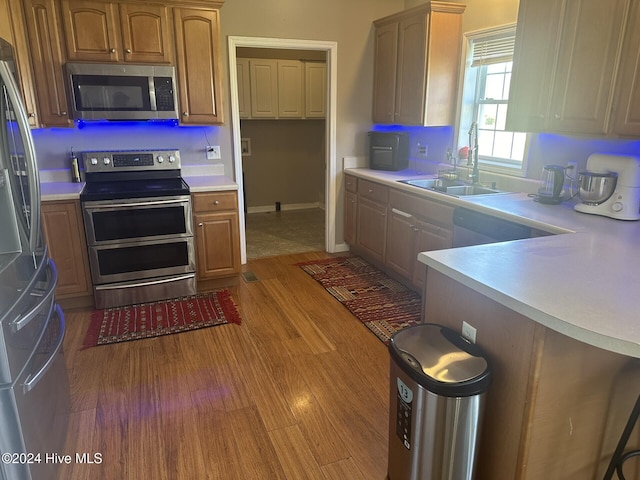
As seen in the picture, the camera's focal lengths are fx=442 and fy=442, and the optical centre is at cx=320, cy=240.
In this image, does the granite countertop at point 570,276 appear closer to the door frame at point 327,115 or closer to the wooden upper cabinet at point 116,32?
the door frame at point 327,115

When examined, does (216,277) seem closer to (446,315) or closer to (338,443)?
(338,443)

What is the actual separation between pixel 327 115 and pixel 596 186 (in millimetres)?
2699

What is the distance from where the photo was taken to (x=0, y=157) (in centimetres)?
157

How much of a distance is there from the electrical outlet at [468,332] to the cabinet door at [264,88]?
502 cm

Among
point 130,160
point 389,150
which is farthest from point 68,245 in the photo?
point 389,150

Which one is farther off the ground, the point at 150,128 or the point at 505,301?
the point at 150,128

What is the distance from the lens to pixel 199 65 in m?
3.62

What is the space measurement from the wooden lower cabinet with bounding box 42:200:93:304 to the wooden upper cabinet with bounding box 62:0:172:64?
114 cm

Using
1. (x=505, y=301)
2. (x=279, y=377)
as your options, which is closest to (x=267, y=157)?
(x=279, y=377)

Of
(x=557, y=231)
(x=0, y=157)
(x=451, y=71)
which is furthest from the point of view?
(x=451, y=71)

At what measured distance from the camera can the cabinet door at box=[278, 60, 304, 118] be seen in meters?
6.03

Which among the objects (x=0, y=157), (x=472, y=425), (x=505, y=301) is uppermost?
(x=0, y=157)

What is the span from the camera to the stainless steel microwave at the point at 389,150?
4312 millimetres

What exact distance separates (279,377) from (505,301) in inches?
63.0
